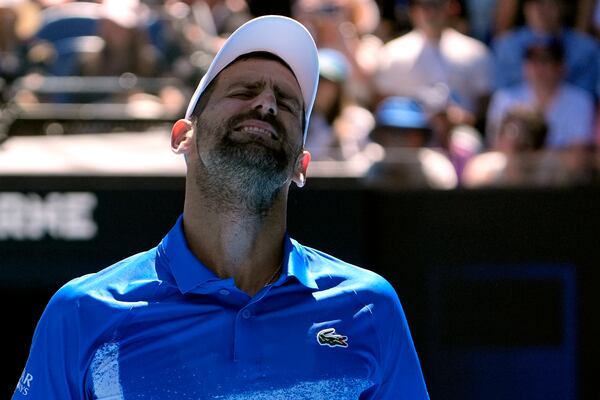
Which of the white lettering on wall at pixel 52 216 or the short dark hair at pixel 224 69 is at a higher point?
the short dark hair at pixel 224 69

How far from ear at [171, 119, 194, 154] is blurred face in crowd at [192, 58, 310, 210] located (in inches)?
2.4

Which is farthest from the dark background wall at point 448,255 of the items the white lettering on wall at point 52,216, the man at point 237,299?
the man at point 237,299

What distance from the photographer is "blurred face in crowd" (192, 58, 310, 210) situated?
102 inches

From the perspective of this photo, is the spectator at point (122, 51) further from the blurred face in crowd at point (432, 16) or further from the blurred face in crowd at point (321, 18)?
the blurred face in crowd at point (432, 16)

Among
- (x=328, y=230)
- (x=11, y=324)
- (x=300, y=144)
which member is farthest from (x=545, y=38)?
(x=300, y=144)

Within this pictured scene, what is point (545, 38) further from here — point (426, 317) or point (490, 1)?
point (426, 317)

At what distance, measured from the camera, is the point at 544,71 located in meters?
7.19

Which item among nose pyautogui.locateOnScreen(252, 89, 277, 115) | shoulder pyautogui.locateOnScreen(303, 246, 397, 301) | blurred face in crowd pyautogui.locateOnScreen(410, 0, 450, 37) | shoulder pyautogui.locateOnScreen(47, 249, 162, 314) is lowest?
shoulder pyautogui.locateOnScreen(303, 246, 397, 301)

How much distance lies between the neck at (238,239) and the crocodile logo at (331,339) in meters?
0.18

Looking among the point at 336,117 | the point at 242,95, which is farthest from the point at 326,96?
the point at 242,95

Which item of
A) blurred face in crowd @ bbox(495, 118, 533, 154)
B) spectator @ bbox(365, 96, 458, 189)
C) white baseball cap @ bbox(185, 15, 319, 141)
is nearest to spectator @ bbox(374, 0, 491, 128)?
spectator @ bbox(365, 96, 458, 189)

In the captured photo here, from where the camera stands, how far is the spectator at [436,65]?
7.75 meters

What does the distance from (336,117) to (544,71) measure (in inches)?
48.7

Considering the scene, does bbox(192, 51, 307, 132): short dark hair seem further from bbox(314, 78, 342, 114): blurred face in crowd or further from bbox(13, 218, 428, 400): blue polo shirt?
bbox(314, 78, 342, 114): blurred face in crowd
